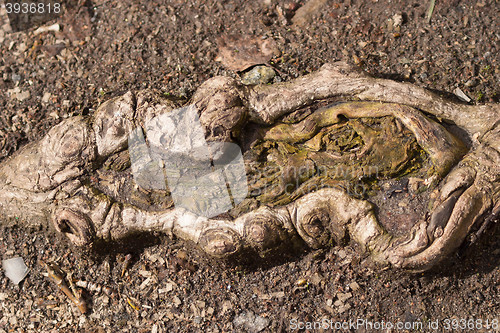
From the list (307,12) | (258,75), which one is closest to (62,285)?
(258,75)

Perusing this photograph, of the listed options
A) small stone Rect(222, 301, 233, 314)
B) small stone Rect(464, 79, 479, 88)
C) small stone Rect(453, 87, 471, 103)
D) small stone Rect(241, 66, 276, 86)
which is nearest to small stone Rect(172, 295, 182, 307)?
small stone Rect(222, 301, 233, 314)

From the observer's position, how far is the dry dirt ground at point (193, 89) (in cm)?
338

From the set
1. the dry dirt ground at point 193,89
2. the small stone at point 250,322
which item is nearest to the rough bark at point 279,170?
the dry dirt ground at point 193,89

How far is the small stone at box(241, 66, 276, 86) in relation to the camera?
4.00 metres

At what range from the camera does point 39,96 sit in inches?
166

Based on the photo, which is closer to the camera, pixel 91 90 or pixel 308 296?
pixel 308 296

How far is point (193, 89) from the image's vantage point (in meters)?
4.04

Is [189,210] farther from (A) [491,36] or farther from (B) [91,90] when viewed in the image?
(A) [491,36]

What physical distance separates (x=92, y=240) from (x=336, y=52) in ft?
8.00

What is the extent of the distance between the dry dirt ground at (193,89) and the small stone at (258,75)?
93 mm

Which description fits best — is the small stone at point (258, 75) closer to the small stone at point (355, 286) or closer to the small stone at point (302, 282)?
the small stone at point (302, 282)

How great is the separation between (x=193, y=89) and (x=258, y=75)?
54 cm

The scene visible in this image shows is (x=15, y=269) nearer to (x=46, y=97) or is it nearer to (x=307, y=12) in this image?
(x=46, y=97)

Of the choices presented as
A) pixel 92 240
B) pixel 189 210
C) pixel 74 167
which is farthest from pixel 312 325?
pixel 74 167
